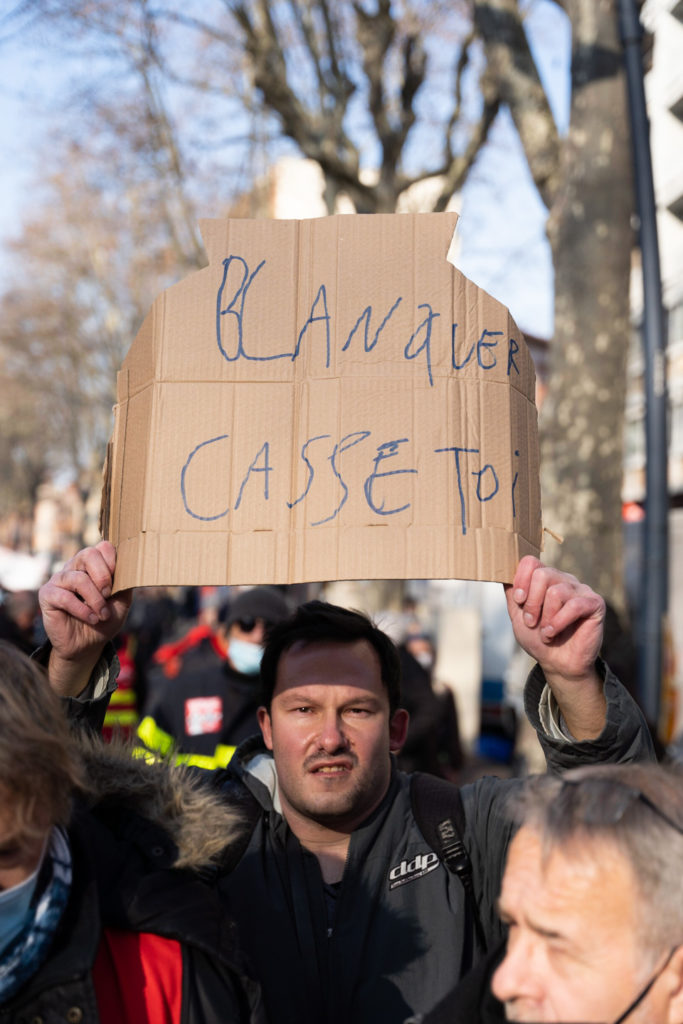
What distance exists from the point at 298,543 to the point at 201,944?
29.3 inches

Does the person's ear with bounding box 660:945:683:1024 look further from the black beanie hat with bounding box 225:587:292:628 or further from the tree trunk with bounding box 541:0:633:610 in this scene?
the tree trunk with bounding box 541:0:633:610

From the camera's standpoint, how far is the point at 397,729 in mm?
2697

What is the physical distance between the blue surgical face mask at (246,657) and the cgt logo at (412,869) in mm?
2581

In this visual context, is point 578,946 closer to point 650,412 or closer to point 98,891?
point 98,891

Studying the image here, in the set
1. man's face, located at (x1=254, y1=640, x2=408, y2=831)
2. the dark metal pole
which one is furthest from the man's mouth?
the dark metal pole

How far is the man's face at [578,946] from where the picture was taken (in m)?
1.41

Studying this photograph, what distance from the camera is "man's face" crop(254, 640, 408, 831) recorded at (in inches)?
94.0

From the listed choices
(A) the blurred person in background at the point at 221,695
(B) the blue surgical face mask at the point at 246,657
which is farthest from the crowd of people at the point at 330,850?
(B) the blue surgical face mask at the point at 246,657

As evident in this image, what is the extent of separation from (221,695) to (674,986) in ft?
11.7

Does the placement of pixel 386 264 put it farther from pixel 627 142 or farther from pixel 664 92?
pixel 664 92

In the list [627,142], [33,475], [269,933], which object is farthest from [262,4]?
[33,475]

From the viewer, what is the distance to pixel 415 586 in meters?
21.0

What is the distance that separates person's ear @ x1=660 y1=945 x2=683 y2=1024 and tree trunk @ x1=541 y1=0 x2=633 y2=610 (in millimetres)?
4723

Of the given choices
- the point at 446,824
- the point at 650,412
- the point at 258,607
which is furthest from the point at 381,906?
the point at 650,412
